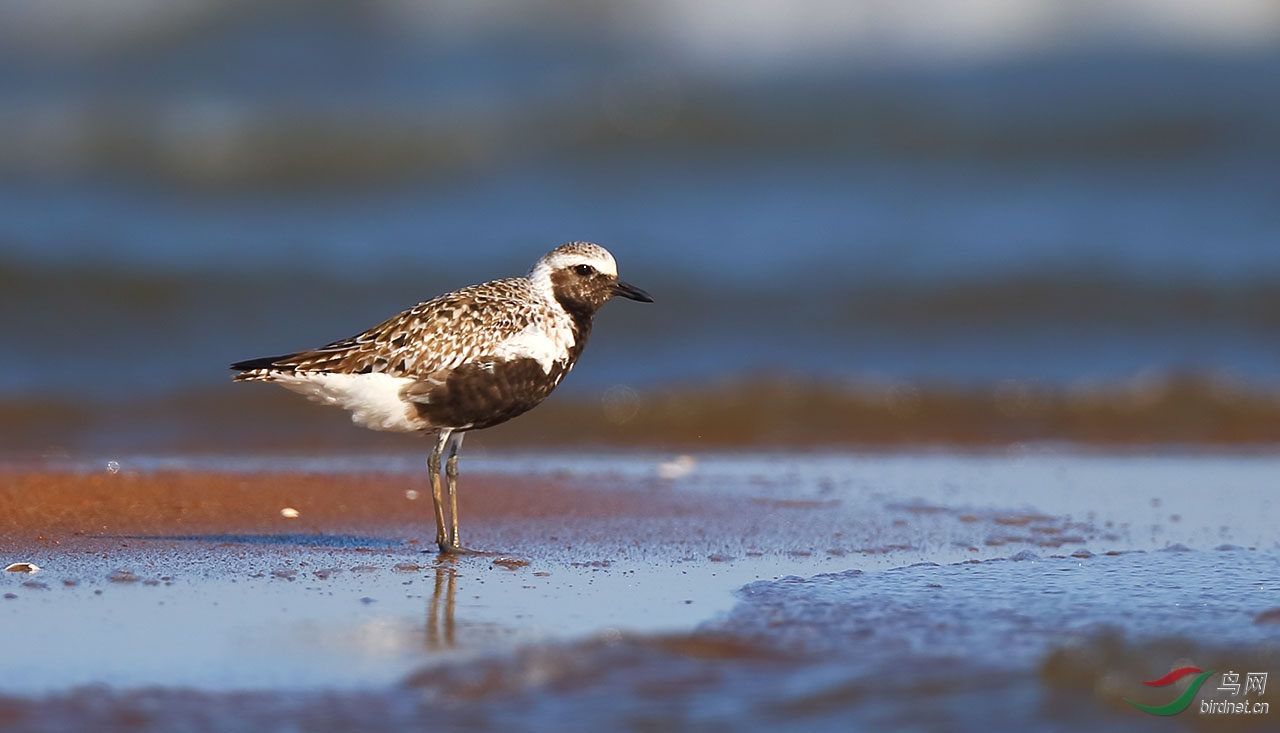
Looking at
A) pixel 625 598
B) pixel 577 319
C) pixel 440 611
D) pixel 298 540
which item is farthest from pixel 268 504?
pixel 625 598

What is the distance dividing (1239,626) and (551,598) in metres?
2.07

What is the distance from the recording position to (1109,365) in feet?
37.0

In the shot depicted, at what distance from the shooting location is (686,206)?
52.0ft

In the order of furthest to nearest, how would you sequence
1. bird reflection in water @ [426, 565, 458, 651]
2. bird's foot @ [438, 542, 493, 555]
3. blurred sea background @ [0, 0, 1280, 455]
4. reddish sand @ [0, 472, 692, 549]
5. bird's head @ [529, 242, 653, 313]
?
blurred sea background @ [0, 0, 1280, 455], bird's head @ [529, 242, 653, 313], reddish sand @ [0, 472, 692, 549], bird's foot @ [438, 542, 493, 555], bird reflection in water @ [426, 565, 458, 651]

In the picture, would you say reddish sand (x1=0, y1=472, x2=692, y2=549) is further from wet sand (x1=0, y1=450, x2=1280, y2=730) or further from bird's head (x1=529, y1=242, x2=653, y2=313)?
bird's head (x1=529, y1=242, x2=653, y2=313)

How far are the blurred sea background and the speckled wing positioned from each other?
11.4 ft

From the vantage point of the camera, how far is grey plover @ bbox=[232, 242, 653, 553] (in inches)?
235

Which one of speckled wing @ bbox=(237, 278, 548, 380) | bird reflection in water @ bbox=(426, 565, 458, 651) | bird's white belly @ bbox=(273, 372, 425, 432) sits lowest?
bird reflection in water @ bbox=(426, 565, 458, 651)

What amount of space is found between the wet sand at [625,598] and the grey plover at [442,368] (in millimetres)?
521

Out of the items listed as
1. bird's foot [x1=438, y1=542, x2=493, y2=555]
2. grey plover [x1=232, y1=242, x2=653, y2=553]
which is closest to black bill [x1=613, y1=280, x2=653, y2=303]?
grey plover [x1=232, y1=242, x2=653, y2=553]

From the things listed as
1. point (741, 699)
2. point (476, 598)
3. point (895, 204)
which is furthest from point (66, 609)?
point (895, 204)

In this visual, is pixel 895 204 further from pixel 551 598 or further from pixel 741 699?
pixel 741 699

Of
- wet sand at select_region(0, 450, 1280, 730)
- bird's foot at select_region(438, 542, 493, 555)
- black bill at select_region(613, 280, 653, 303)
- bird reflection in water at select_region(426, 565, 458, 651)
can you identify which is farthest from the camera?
black bill at select_region(613, 280, 653, 303)

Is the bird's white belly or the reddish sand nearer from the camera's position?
the bird's white belly
